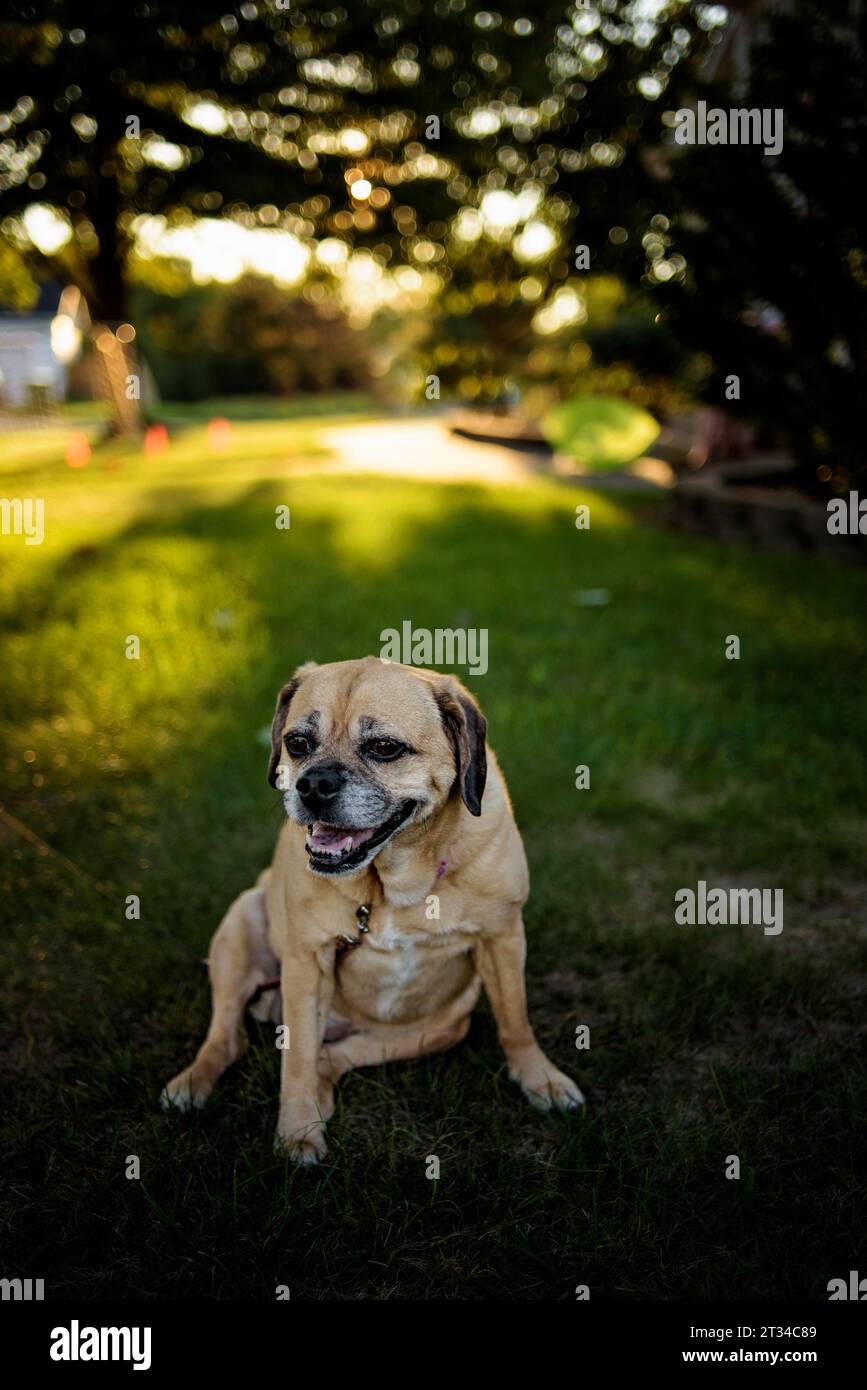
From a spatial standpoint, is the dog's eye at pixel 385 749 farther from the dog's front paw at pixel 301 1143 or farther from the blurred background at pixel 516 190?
the blurred background at pixel 516 190

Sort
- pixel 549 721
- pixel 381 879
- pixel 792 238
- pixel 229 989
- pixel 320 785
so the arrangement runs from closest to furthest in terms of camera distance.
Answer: pixel 320 785
pixel 381 879
pixel 229 989
pixel 792 238
pixel 549 721

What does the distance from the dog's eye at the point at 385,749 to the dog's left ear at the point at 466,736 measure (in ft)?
0.55

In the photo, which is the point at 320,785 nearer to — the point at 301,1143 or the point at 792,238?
the point at 301,1143

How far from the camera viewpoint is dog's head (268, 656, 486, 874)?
243 centimetres

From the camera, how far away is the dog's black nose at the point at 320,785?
2406 millimetres

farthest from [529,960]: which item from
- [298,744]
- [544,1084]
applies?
[298,744]

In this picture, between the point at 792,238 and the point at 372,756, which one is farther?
the point at 792,238

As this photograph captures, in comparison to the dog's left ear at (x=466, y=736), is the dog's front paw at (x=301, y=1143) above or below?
below

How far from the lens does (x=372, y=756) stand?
2520 millimetres

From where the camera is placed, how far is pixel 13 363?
4666 cm

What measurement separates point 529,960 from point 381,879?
1.09m

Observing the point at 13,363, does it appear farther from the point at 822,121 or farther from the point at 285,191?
the point at 822,121

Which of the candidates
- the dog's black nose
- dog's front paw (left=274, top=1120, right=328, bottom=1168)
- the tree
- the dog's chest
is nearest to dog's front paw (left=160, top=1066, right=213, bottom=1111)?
dog's front paw (left=274, top=1120, right=328, bottom=1168)

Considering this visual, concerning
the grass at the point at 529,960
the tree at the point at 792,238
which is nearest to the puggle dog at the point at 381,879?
the grass at the point at 529,960
